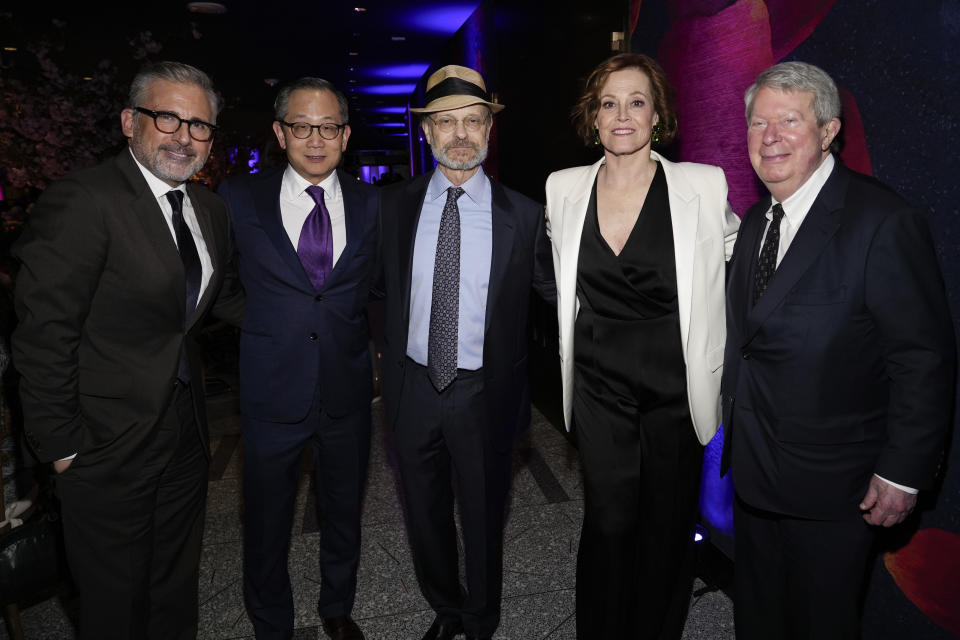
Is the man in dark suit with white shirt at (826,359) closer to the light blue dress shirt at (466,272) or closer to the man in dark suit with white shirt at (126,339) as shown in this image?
the light blue dress shirt at (466,272)

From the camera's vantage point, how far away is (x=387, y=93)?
54.6 feet

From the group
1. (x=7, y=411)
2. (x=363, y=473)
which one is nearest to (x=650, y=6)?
(x=363, y=473)

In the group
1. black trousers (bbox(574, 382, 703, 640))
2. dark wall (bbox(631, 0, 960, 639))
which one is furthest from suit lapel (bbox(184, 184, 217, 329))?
dark wall (bbox(631, 0, 960, 639))

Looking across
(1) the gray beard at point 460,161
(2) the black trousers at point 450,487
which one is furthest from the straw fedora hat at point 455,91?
(2) the black trousers at point 450,487

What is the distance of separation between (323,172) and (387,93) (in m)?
15.4

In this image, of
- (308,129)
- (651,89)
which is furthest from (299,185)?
(651,89)

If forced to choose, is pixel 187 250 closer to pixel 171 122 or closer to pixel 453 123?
pixel 171 122

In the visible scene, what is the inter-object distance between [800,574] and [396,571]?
6.08 feet

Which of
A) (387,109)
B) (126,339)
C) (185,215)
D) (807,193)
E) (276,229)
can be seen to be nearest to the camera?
(807,193)

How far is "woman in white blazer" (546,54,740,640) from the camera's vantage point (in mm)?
2072

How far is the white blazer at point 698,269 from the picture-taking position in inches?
80.0

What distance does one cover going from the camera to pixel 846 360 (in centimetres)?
164

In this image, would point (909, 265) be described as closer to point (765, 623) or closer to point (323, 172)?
point (765, 623)

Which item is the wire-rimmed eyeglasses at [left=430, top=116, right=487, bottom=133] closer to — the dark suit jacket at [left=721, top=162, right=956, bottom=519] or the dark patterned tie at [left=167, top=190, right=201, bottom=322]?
the dark patterned tie at [left=167, top=190, right=201, bottom=322]
